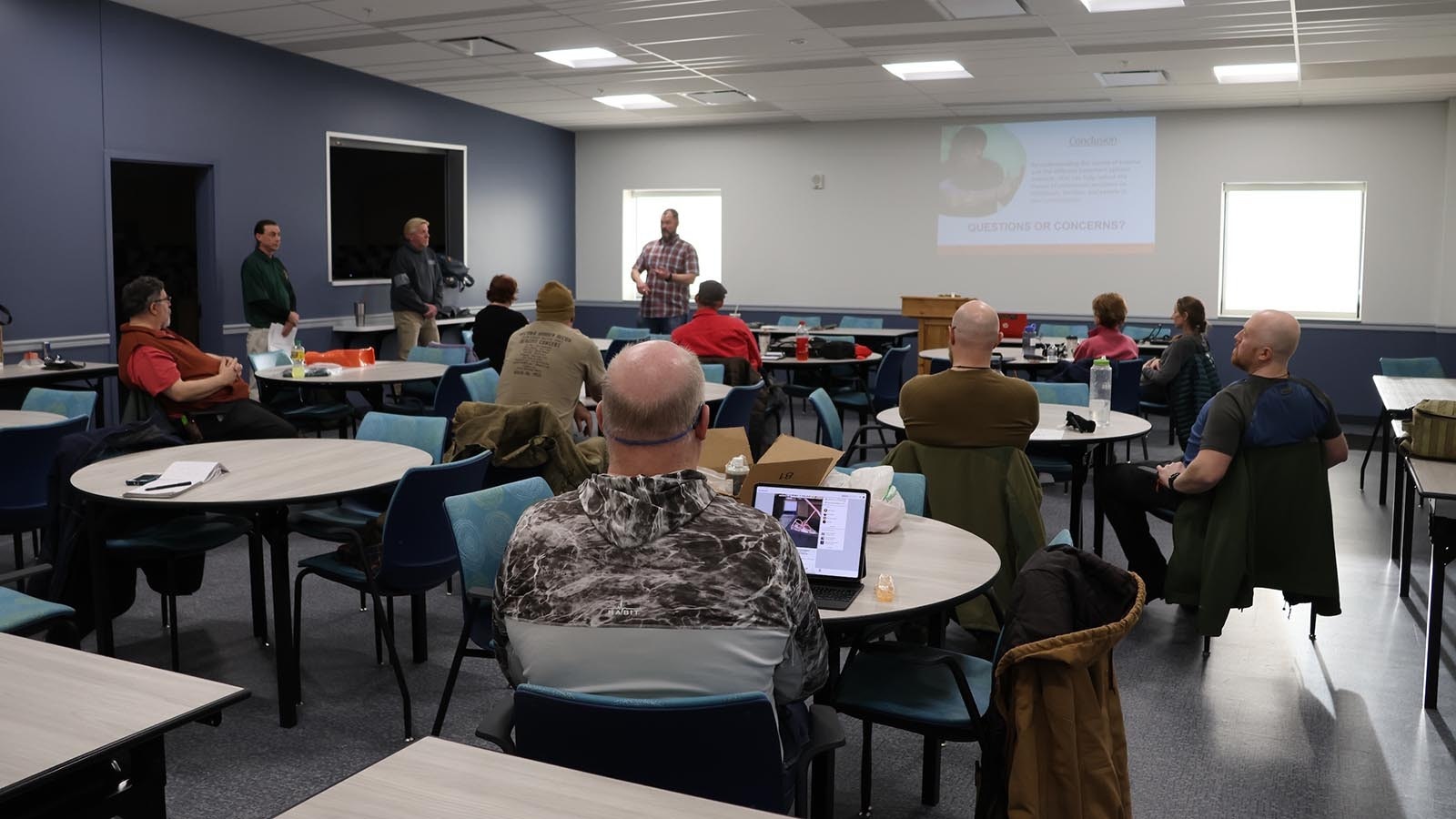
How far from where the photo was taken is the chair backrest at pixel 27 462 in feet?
13.9

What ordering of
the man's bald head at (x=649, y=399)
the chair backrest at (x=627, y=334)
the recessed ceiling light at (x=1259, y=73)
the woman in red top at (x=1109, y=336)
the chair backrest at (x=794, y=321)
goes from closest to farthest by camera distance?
the man's bald head at (x=649, y=399), the woman in red top at (x=1109, y=336), the recessed ceiling light at (x=1259, y=73), the chair backrest at (x=627, y=334), the chair backrest at (x=794, y=321)

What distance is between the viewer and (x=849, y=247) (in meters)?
12.7

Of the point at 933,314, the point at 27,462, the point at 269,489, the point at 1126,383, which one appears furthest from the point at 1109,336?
the point at 27,462

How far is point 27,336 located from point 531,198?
6241 millimetres

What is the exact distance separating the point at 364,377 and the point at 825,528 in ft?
15.3

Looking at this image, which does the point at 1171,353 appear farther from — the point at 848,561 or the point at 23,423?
the point at 23,423

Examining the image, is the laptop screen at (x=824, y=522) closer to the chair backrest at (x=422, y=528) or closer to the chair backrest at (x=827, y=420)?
the chair backrest at (x=422, y=528)

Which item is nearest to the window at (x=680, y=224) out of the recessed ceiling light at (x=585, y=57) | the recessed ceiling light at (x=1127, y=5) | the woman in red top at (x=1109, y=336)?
the recessed ceiling light at (x=585, y=57)

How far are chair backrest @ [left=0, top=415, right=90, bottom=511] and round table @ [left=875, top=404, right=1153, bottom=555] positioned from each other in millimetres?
3256

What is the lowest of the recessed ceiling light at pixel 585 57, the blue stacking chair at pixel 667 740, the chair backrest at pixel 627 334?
the blue stacking chair at pixel 667 740

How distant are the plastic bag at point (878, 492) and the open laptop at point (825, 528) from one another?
10.4 inches

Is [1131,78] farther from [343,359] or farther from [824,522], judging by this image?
[824,522]

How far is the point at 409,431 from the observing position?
4.51 metres

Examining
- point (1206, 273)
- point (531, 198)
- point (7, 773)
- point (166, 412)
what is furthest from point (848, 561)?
point (531, 198)
